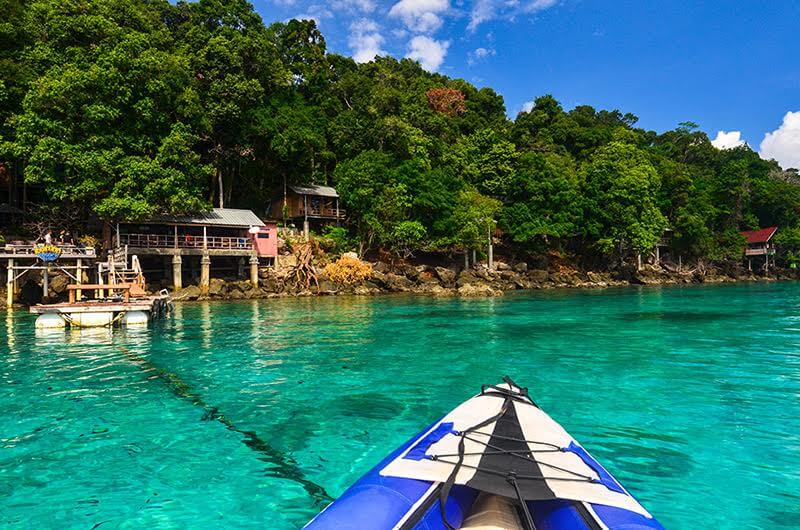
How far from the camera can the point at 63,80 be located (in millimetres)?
26234

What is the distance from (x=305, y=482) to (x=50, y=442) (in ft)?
12.3

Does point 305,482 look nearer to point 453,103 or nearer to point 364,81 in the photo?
point 364,81

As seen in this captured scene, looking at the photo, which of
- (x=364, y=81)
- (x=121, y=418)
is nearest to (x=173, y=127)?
(x=364, y=81)

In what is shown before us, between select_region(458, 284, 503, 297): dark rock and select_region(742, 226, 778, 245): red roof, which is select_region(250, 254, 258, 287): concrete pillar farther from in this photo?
select_region(742, 226, 778, 245): red roof

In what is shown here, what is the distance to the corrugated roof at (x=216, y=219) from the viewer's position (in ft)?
104

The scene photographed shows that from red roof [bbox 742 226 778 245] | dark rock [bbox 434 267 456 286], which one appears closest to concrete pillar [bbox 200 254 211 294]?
dark rock [bbox 434 267 456 286]

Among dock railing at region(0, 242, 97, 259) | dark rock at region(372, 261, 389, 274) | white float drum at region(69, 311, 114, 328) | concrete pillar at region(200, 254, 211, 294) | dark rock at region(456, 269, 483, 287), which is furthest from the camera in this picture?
dark rock at region(372, 261, 389, 274)

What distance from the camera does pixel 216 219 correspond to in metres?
33.5

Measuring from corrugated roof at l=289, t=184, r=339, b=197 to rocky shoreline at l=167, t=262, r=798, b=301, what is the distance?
7.51 m

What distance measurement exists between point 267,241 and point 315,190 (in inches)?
259

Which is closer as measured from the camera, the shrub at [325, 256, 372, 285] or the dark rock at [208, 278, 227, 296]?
the dark rock at [208, 278, 227, 296]

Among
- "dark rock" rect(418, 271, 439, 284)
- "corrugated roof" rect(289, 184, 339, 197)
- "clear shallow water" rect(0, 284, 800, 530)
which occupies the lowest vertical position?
"clear shallow water" rect(0, 284, 800, 530)

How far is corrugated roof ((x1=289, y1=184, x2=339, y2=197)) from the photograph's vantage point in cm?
3909

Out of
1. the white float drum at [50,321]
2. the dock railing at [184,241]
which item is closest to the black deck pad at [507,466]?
the white float drum at [50,321]
